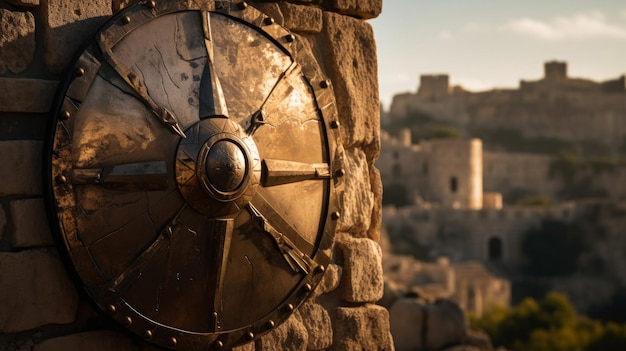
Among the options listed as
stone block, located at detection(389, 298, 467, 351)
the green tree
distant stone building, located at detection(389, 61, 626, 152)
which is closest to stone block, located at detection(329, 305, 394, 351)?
stone block, located at detection(389, 298, 467, 351)

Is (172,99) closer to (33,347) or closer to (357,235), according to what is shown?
(33,347)


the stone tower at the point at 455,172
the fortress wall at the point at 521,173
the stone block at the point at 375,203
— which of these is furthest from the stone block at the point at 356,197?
the fortress wall at the point at 521,173

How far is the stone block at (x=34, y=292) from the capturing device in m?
2.12

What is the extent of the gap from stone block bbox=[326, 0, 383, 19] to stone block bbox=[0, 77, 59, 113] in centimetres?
97

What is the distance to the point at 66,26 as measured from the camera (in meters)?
2.21

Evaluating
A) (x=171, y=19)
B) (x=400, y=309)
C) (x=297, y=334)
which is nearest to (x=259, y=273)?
(x=297, y=334)

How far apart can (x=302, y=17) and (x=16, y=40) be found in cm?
87

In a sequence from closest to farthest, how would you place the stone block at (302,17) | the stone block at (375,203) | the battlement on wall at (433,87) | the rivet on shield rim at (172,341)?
the rivet on shield rim at (172,341) < the stone block at (302,17) < the stone block at (375,203) < the battlement on wall at (433,87)

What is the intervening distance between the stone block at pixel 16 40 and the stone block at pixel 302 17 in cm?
76

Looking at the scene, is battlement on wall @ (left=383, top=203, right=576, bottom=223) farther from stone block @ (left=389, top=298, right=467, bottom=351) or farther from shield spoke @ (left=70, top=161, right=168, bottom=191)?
shield spoke @ (left=70, top=161, right=168, bottom=191)

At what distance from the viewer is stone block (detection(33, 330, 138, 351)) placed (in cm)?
220

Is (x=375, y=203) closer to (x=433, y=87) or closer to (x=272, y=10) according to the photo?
(x=272, y=10)

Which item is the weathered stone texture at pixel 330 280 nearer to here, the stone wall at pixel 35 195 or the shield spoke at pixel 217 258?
the stone wall at pixel 35 195

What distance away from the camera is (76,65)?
7.09 ft
